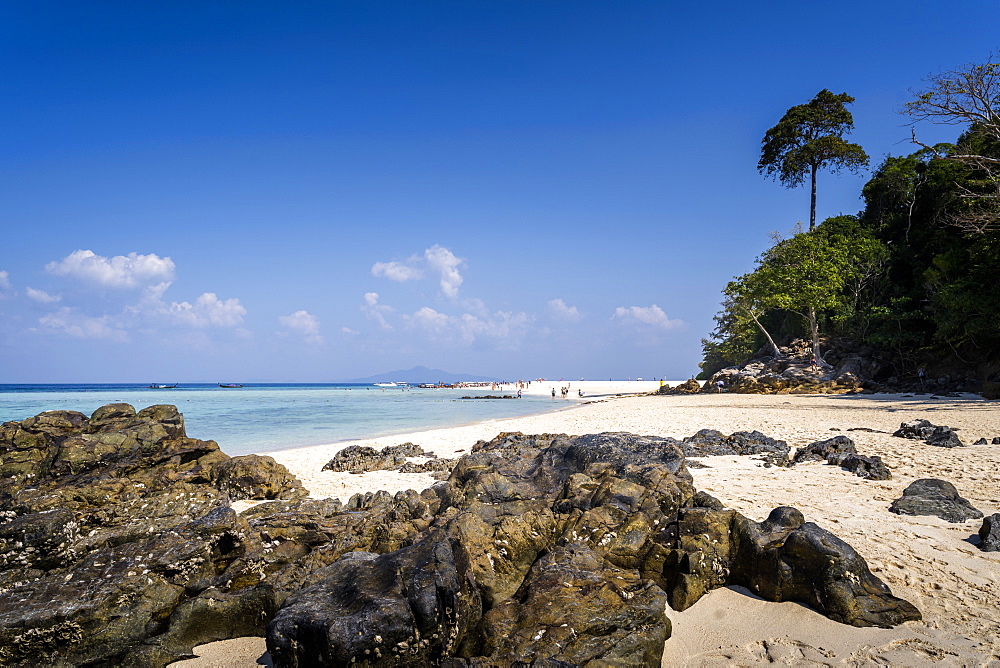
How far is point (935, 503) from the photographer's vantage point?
6.71 metres

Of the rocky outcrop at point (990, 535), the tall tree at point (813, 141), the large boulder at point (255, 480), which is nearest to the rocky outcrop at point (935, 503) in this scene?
the rocky outcrop at point (990, 535)

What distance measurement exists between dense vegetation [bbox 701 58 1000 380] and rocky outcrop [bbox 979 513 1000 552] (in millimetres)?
18256

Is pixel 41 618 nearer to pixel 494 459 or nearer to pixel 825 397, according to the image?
pixel 494 459

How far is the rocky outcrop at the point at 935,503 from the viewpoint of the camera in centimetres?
649

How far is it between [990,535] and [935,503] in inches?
51.5

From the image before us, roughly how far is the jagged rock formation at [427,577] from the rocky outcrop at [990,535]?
2.21 metres

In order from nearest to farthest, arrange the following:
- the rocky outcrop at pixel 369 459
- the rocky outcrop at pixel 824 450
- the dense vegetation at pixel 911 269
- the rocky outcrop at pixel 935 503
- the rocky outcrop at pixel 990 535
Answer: the rocky outcrop at pixel 990 535 < the rocky outcrop at pixel 935 503 < the rocky outcrop at pixel 824 450 < the rocky outcrop at pixel 369 459 < the dense vegetation at pixel 911 269

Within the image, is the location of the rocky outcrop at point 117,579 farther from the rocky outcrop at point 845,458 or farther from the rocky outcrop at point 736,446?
the rocky outcrop at point 845,458

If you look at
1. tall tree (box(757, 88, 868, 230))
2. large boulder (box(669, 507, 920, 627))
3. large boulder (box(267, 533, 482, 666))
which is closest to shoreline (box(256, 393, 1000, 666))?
large boulder (box(669, 507, 920, 627))

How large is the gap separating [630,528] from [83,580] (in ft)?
17.8

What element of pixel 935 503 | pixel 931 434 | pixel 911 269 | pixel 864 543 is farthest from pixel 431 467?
pixel 911 269

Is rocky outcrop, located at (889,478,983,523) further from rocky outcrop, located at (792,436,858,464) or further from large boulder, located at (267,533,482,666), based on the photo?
large boulder, located at (267,533,482,666)

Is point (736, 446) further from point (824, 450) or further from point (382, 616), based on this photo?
point (382, 616)

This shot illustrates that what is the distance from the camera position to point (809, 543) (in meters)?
4.59
